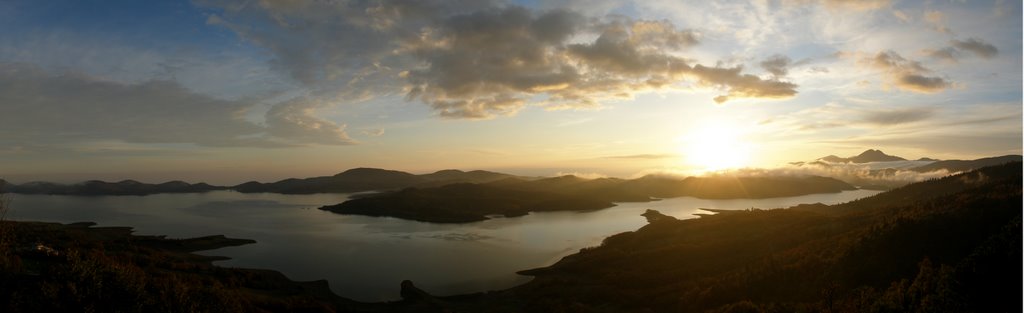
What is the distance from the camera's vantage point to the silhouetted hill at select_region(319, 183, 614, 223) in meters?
145

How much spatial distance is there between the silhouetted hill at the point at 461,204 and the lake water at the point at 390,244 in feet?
31.5

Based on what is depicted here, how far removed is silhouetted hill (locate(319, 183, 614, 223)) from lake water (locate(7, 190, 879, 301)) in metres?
9.61

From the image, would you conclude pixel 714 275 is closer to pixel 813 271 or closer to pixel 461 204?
pixel 813 271

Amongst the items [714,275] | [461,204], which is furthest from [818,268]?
[461,204]

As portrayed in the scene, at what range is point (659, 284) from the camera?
141ft

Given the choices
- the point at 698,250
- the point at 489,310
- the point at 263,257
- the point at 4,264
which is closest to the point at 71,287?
the point at 4,264

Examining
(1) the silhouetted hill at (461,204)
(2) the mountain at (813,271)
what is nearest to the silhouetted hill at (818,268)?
(2) the mountain at (813,271)

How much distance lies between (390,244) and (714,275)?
58.8 metres

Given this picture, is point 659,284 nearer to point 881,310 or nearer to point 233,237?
point 881,310

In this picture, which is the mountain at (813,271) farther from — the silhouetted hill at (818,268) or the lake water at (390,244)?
the lake water at (390,244)

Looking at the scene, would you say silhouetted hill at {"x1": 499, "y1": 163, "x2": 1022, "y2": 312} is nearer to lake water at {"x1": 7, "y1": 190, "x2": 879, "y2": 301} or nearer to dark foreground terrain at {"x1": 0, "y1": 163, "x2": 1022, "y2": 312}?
dark foreground terrain at {"x1": 0, "y1": 163, "x2": 1022, "y2": 312}

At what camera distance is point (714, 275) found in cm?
4278

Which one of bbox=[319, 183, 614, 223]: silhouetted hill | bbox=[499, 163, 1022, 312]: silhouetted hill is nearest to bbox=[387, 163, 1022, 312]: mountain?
bbox=[499, 163, 1022, 312]: silhouetted hill

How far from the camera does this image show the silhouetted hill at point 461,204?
145 meters
